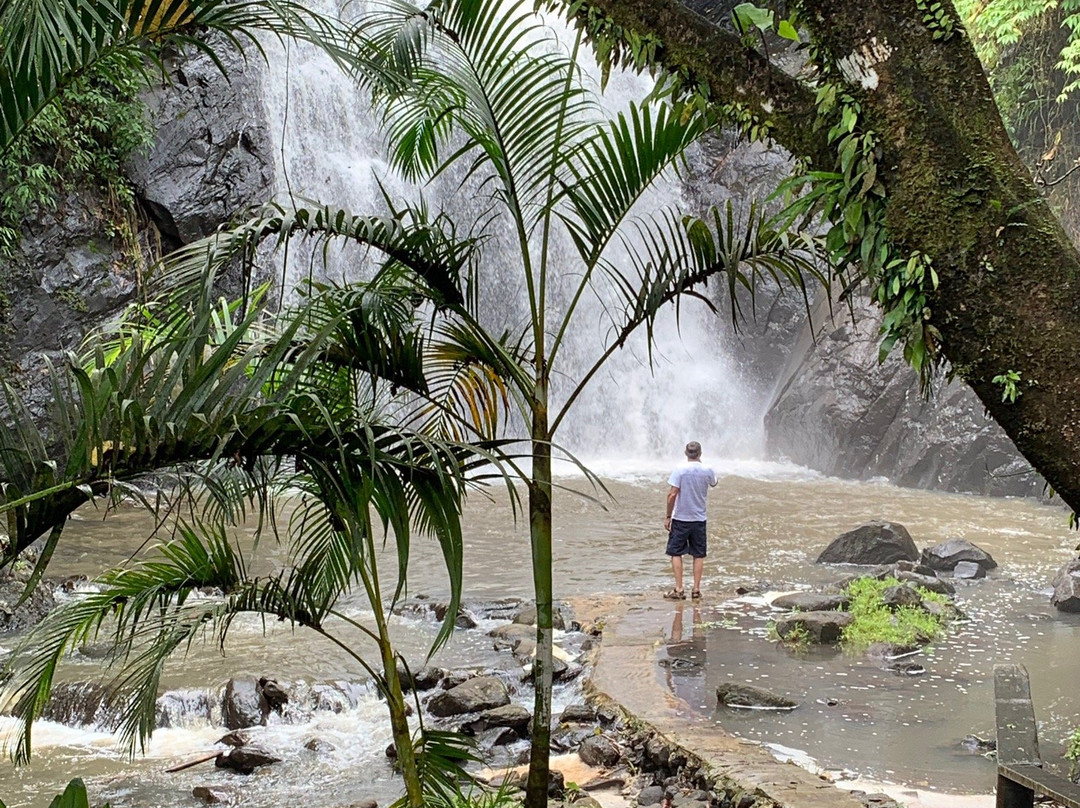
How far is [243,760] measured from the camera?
561cm

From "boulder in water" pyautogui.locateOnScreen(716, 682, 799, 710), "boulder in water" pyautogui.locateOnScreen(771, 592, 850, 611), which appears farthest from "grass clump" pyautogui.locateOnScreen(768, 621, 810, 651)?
"boulder in water" pyautogui.locateOnScreen(716, 682, 799, 710)

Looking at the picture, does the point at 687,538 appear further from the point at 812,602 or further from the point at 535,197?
the point at 535,197

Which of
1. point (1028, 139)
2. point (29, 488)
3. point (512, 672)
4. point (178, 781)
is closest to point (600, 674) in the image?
point (512, 672)

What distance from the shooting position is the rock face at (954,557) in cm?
995

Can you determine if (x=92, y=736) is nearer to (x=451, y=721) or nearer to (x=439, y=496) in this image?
(x=451, y=721)

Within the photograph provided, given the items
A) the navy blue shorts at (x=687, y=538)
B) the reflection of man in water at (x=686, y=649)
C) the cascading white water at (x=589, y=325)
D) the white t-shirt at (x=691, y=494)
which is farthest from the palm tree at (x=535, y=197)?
the cascading white water at (x=589, y=325)

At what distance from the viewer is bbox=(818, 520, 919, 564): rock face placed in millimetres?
10344

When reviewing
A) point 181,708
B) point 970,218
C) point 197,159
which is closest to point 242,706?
point 181,708

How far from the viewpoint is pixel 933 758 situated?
16.2 ft

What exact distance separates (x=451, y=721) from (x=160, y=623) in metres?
3.26

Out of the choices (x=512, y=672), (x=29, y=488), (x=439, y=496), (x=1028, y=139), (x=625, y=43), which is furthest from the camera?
(x=1028, y=139)

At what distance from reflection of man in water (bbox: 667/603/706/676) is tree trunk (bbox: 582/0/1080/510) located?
434cm

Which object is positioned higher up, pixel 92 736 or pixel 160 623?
pixel 160 623

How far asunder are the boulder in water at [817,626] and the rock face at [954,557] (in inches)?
124
